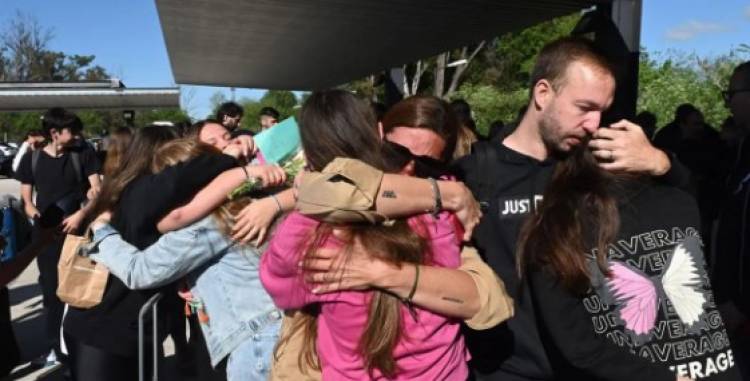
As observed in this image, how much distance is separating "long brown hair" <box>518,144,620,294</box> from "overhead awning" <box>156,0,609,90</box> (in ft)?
14.4

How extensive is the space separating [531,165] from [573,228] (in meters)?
0.48

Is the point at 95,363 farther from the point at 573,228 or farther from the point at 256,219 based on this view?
the point at 573,228

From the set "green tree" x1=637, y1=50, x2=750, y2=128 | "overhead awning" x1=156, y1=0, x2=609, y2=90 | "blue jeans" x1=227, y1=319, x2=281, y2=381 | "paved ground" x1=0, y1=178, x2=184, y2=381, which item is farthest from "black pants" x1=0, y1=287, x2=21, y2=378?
"green tree" x1=637, y1=50, x2=750, y2=128

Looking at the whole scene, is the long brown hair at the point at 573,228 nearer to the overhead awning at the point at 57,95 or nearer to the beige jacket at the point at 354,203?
the beige jacket at the point at 354,203

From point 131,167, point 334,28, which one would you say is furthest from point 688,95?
point 131,167

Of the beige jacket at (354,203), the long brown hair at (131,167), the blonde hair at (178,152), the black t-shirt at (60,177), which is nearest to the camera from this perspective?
the beige jacket at (354,203)

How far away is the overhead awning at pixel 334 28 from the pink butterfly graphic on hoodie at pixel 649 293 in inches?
175

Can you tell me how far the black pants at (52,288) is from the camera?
4.95 m

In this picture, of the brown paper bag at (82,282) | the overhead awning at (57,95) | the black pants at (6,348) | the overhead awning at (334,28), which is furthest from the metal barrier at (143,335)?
the overhead awning at (57,95)

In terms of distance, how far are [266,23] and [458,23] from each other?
11.0ft

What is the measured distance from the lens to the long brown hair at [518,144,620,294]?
1475 mm

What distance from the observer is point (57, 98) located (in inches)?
464

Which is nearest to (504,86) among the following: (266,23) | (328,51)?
(328,51)

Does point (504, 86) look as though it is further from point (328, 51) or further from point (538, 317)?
point (538, 317)
